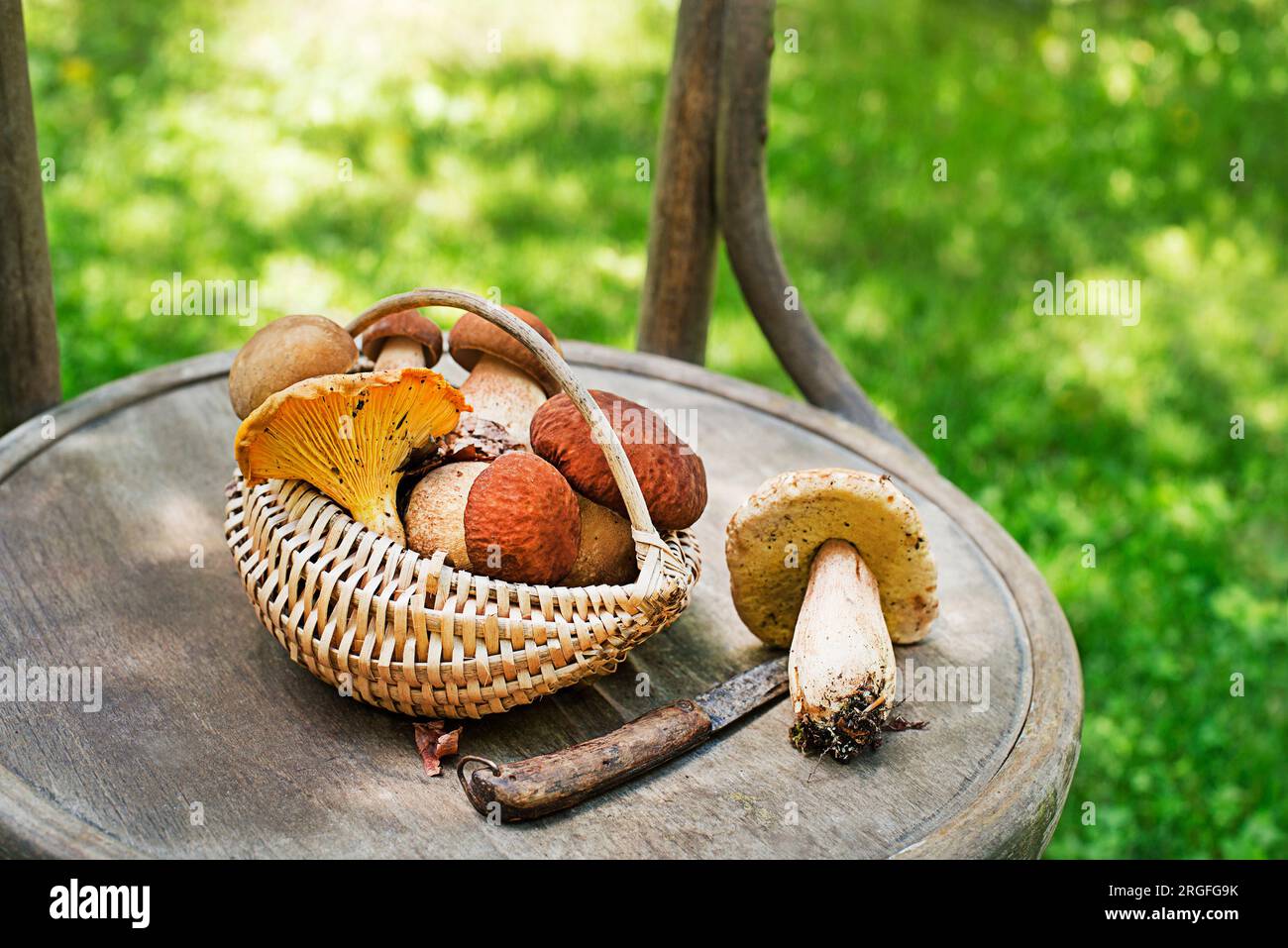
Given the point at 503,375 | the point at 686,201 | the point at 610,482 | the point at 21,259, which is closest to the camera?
the point at 610,482

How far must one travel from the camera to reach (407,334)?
1.70 m

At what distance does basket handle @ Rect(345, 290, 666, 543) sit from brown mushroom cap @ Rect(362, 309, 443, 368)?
9.7 inches

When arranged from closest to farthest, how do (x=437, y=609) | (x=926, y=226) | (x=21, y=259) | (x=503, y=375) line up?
(x=437, y=609), (x=503, y=375), (x=21, y=259), (x=926, y=226)

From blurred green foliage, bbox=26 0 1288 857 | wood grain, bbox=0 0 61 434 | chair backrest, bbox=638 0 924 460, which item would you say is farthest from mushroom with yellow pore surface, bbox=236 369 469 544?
blurred green foliage, bbox=26 0 1288 857

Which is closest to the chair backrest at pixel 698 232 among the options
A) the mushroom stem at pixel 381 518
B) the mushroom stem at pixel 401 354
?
the mushroom stem at pixel 401 354

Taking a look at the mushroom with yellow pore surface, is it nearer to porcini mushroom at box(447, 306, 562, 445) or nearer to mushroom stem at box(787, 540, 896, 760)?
porcini mushroom at box(447, 306, 562, 445)

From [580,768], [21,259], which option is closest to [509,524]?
[580,768]

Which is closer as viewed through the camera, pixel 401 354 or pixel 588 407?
pixel 588 407

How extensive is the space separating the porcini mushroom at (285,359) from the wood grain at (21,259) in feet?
2.55

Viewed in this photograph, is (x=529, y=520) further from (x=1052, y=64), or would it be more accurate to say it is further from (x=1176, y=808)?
(x=1052, y=64)

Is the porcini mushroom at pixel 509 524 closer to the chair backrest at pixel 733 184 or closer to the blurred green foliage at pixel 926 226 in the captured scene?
the chair backrest at pixel 733 184

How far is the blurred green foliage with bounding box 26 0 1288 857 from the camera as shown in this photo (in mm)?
2992

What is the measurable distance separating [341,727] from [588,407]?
483mm

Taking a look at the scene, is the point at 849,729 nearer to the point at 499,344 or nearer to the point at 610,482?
the point at 610,482
